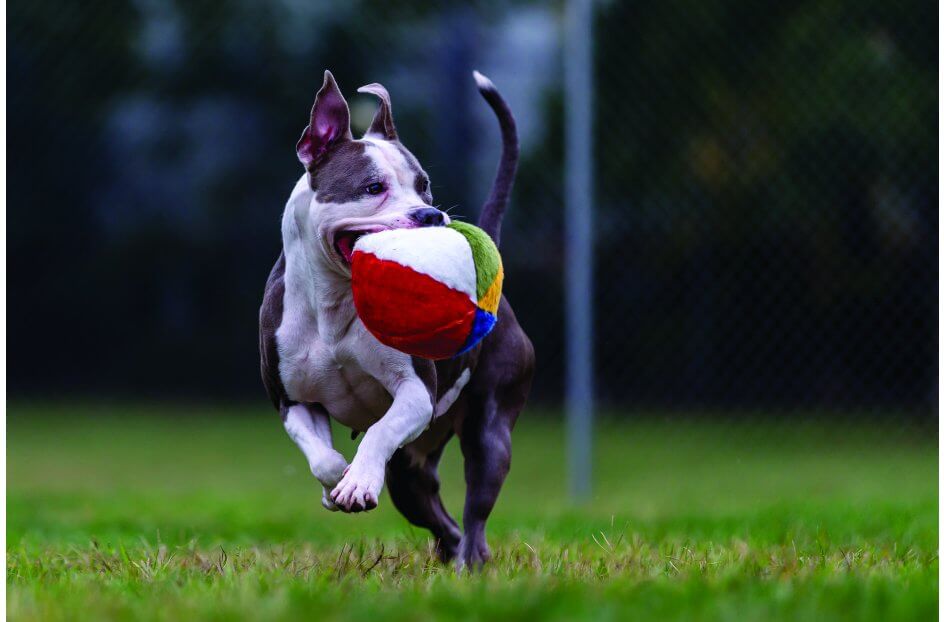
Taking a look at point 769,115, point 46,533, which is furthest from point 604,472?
point 46,533

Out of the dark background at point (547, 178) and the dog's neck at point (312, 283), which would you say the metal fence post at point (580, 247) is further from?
the dog's neck at point (312, 283)

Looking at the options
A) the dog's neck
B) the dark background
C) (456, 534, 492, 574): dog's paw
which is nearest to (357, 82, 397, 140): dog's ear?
the dog's neck

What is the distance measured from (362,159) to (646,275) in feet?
18.2

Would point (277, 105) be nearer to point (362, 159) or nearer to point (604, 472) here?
point (604, 472)

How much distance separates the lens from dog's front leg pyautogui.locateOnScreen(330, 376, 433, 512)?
8.75 feet

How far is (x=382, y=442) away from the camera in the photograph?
279 centimetres

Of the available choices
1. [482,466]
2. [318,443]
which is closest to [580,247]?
[482,466]

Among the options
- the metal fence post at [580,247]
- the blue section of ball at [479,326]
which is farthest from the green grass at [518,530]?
the blue section of ball at [479,326]

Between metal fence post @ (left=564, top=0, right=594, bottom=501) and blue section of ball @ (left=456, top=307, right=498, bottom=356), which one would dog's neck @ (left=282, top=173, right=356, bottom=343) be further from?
metal fence post @ (left=564, top=0, right=594, bottom=501)

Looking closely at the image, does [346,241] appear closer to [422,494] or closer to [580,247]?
[422,494]

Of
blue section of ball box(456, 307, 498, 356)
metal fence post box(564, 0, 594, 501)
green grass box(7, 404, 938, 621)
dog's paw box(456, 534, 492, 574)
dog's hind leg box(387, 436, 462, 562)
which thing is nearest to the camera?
green grass box(7, 404, 938, 621)

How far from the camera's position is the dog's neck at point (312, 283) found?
290cm

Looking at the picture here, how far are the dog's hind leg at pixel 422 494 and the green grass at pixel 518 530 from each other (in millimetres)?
92

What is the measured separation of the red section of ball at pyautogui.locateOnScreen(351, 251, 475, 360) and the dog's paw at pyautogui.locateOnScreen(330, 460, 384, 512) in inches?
11.2
